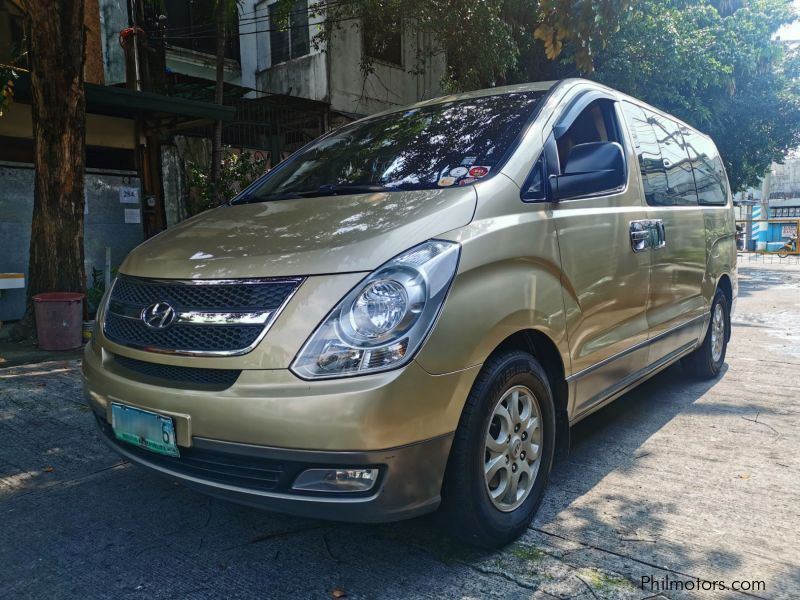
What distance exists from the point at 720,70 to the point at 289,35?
8.96 meters

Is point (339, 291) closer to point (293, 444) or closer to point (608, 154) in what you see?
point (293, 444)

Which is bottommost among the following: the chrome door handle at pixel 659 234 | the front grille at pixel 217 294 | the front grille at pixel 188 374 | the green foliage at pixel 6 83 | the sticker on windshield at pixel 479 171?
the front grille at pixel 188 374

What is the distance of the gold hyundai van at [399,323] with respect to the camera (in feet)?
6.68

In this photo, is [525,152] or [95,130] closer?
[525,152]

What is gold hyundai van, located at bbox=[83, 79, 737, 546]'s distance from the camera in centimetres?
204

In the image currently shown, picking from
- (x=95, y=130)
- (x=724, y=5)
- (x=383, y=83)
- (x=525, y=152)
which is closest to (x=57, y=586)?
(x=525, y=152)

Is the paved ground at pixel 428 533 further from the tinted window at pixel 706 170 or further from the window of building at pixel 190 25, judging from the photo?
the window of building at pixel 190 25

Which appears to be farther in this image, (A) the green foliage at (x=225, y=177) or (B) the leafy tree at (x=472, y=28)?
(A) the green foliage at (x=225, y=177)

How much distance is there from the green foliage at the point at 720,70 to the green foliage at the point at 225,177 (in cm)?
671

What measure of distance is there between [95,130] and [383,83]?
21.5ft

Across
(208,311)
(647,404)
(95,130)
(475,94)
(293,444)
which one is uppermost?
(95,130)

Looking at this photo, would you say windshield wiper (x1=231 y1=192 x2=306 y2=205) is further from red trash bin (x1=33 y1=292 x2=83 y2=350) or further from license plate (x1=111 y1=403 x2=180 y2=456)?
red trash bin (x1=33 y1=292 x2=83 y2=350)

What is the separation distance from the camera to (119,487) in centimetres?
317

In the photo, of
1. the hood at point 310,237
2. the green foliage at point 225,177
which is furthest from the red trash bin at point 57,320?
the green foliage at point 225,177
